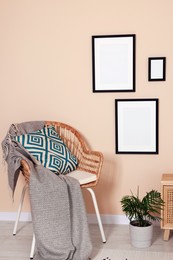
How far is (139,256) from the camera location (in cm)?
315

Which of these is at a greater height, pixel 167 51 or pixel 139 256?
pixel 167 51

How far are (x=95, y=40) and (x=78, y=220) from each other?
54.2 inches

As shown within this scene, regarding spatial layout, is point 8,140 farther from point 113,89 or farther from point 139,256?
point 139,256

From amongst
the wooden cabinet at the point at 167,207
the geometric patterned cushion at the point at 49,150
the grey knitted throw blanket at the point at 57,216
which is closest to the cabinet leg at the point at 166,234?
the wooden cabinet at the point at 167,207

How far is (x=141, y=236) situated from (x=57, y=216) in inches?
24.2

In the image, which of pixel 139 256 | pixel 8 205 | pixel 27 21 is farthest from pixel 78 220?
pixel 27 21

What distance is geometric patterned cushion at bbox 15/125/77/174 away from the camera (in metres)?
3.40

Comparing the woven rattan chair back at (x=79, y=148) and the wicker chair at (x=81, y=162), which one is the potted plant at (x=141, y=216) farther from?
the woven rattan chair back at (x=79, y=148)

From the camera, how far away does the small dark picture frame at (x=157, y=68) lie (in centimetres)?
359

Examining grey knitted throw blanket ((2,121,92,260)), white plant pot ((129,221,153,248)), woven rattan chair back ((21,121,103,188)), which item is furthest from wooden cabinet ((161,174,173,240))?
grey knitted throw blanket ((2,121,92,260))

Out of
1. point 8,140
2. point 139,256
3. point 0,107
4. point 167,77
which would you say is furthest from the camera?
point 0,107

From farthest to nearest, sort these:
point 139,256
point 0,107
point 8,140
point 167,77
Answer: point 0,107 → point 167,77 → point 8,140 → point 139,256

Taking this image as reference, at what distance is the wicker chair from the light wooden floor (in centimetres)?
8

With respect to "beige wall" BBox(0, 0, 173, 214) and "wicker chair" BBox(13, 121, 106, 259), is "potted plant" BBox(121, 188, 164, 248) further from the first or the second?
"beige wall" BBox(0, 0, 173, 214)
